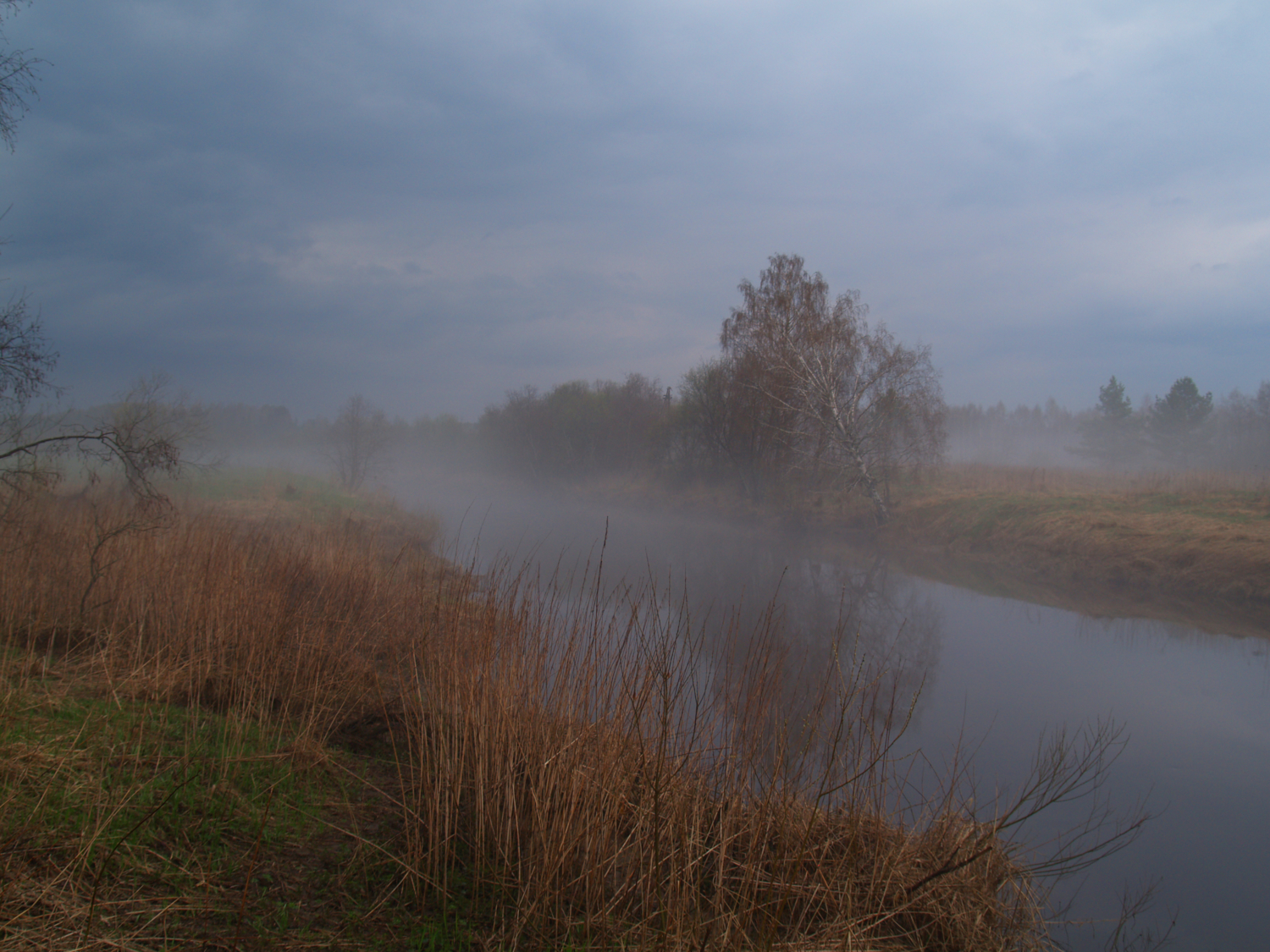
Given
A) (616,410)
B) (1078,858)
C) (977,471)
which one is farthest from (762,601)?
(616,410)

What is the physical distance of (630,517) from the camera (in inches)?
1310

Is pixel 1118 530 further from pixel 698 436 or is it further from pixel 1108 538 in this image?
pixel 698 436

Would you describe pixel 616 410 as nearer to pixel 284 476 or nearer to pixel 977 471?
pixel 284 476

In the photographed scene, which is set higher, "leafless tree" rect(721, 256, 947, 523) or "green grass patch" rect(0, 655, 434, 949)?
"leafless tree" rect(721, 256, 947, 523)

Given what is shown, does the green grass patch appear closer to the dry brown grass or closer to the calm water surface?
the calm water surface

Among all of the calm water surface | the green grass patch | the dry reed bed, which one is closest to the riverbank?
the calm water surface

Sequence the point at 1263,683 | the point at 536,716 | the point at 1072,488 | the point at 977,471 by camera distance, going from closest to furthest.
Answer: the point at 536,716
the point at 1263,683
the point at 1072,488
the point at 977,471

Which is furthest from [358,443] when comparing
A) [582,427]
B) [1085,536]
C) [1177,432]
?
[1177,432]

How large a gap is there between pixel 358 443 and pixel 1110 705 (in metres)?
34.5

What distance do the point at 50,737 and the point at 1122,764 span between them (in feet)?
28.2

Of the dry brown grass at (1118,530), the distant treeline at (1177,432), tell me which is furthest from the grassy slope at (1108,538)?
the distant treeline at (1177,432)

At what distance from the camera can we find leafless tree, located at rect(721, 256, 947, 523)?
22.0m

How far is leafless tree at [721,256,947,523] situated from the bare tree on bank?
2214 cm

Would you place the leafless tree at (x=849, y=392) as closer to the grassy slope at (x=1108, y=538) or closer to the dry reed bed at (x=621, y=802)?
the grassy slope at (x=1108, y=538)
